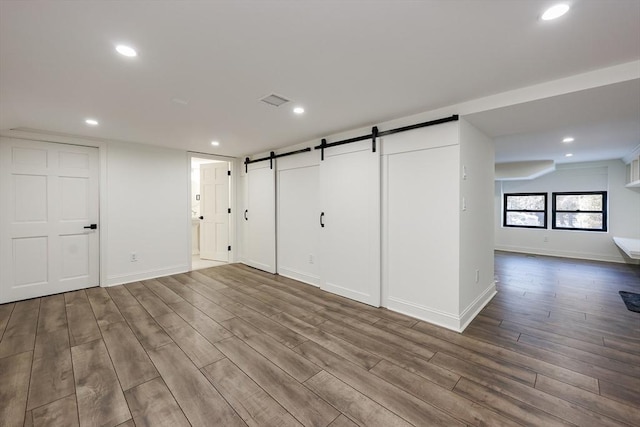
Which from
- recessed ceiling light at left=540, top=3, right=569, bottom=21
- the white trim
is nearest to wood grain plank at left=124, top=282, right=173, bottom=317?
the white trim

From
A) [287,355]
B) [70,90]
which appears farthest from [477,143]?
[70,90]

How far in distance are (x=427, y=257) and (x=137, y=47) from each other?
316cm

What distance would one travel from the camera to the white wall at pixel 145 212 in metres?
4.32

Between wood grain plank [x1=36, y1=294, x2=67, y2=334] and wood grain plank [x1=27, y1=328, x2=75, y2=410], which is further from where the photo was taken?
wood grain plank [x1=36, y1=294, x2=67, y2=334]

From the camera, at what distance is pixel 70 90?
2.39m

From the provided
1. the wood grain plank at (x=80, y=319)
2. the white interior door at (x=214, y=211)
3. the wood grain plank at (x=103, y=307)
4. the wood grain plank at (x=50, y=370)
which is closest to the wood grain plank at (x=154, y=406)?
the wood grain plank at (x=50, y=370)

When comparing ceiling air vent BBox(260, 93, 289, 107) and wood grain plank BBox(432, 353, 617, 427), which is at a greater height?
ceiling air vent BBox(260, 93, 289, 107)

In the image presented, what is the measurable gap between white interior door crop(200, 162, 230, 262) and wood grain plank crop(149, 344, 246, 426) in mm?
3737

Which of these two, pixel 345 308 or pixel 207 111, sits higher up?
pixel 207 111

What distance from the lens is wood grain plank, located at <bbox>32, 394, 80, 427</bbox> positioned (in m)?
1.58

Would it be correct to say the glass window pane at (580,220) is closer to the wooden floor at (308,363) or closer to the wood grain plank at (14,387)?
the wooden floor at (308,363)

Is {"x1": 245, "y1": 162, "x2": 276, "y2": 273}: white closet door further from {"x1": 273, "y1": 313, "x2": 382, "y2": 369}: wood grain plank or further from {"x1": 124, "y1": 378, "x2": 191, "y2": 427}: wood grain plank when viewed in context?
{"x1": 124, "y1": 378, "x2": 191, "y2": 427}: wood grain plank

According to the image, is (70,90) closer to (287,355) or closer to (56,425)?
(56,425)

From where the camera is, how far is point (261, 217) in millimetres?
5250
